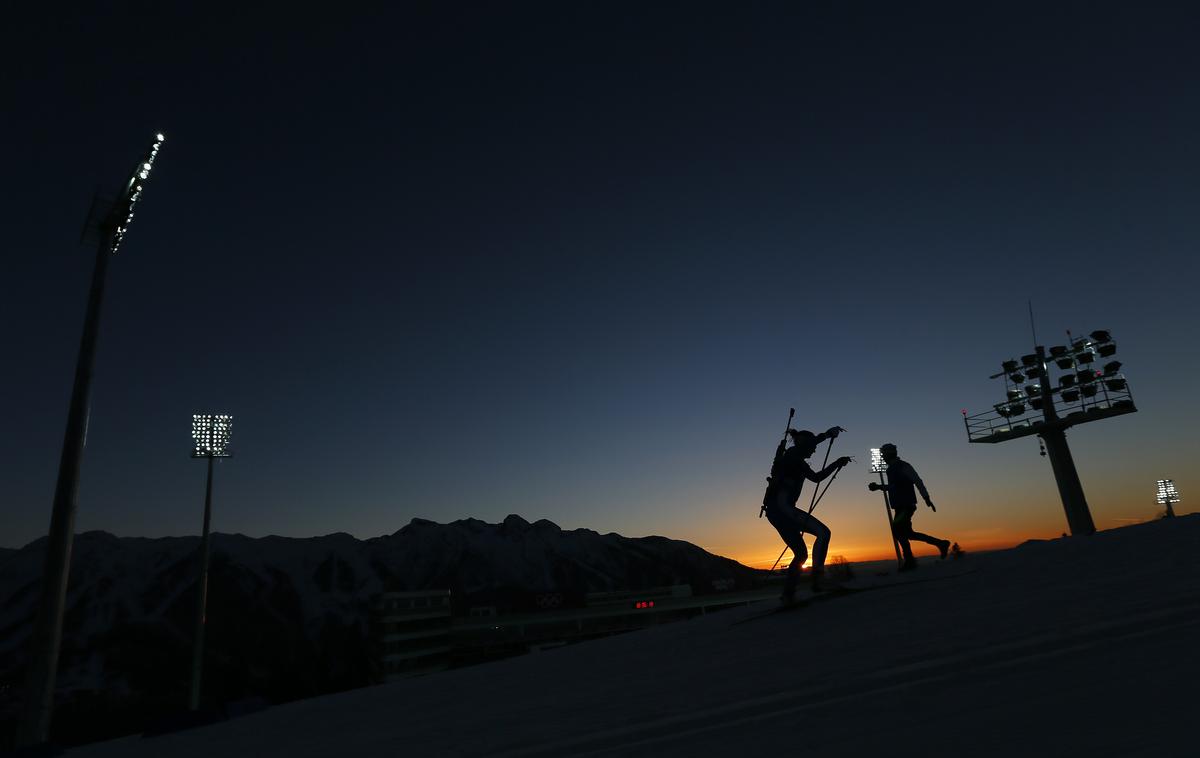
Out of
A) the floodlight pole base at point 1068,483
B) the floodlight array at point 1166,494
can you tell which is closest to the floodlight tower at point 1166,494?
the floodlight array at point 1166,494

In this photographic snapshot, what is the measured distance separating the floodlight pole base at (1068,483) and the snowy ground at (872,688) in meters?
33.3

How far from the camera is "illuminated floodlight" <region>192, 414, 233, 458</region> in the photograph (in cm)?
3631

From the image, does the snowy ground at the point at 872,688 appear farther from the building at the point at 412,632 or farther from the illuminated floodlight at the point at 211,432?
the building at the point at 412,632

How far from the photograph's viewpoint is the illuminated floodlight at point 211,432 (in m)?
36.3

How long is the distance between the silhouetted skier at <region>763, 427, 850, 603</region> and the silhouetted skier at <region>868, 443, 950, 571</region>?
268 cm

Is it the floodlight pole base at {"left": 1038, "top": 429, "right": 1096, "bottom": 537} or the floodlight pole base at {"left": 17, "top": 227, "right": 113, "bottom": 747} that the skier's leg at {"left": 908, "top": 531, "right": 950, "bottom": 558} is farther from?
the floodlight pole base at {"left": 1038, "top": 429, "right": 1096, "bottom": 537}

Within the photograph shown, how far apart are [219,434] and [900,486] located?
3824 cm

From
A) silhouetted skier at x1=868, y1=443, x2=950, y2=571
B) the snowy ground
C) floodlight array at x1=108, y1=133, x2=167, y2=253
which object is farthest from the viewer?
floodlight array at x1=108, y1=133, x2=167, y2=253

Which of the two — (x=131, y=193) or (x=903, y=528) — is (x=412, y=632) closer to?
(x=131, y=193)

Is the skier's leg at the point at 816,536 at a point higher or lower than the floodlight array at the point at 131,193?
lower

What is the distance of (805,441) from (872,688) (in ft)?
17.7

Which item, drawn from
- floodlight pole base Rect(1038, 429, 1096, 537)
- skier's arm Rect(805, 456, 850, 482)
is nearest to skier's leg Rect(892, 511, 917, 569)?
skier's arm Rect(805, 456, 850, 482)

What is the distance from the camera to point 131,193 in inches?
589

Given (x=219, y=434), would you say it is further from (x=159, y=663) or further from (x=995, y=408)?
(x=159, y=663)
